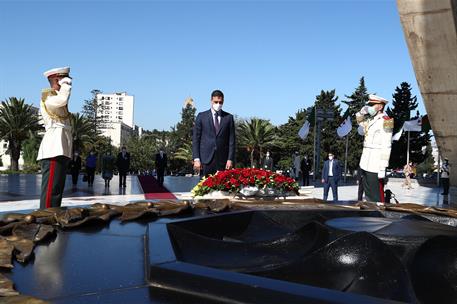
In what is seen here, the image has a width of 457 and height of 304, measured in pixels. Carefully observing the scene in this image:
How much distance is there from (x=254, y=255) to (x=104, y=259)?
0.58m

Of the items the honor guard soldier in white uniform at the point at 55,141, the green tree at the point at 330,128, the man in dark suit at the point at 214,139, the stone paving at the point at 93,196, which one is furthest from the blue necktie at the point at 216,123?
the green tree at the point at 330,128

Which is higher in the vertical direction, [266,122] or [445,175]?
[266,122]

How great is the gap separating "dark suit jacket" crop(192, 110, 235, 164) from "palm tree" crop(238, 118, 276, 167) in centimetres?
3639

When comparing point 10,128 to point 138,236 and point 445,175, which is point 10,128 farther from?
point 138,236

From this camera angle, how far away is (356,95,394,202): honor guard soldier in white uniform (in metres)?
5.11

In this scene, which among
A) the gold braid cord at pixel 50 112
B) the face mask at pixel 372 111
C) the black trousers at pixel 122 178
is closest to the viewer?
the gold braid cord at pixel 50 112

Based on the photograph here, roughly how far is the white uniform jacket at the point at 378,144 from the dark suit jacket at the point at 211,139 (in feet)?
5.14

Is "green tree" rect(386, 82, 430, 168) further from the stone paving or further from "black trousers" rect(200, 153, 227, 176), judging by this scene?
"black trousers" rect(200, 153, 227, 176)

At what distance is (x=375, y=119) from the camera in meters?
5.24

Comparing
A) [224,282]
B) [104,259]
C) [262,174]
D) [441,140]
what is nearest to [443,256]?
[224,282]

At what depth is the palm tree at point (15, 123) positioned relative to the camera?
1308 inches

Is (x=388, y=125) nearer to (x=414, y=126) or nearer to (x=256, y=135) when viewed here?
(x=414, y=126)

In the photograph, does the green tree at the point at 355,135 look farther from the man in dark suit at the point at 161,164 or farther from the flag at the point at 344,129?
the man in dark suit at the point at 161,164

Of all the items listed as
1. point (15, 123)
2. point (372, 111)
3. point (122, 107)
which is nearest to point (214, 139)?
point (372, 111)
